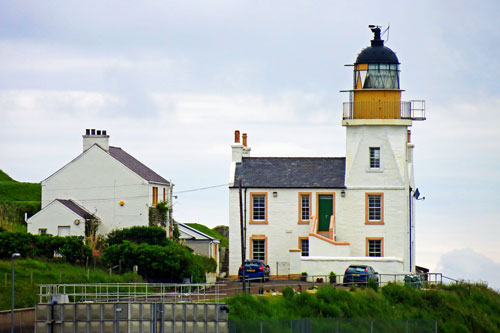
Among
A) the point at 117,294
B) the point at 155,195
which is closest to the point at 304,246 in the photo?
the point at 155,195

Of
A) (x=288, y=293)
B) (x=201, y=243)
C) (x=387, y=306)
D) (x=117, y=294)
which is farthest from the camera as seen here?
(x=201, y=243)

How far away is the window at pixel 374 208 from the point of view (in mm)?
60312

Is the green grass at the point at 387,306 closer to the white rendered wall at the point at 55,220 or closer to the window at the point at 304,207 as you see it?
the window at the point at 304,207

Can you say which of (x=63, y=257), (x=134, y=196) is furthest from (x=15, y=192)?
(x=63, y=257)

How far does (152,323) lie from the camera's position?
125 feet

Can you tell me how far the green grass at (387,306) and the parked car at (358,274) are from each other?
321cm

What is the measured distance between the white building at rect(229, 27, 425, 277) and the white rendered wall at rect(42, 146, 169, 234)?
5.09 meters

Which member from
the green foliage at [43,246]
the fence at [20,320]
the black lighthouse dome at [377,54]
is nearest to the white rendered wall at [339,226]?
the black lighthouse dome at [377,54]

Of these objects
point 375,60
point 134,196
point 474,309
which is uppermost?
point 375,60

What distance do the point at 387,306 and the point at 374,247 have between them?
13.0m

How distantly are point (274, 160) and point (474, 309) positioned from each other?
55.3 ft

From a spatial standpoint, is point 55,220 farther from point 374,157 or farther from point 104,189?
point 374,157

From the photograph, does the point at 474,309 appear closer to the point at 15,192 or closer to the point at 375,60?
the point at 375,60

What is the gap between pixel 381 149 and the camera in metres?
60.9
